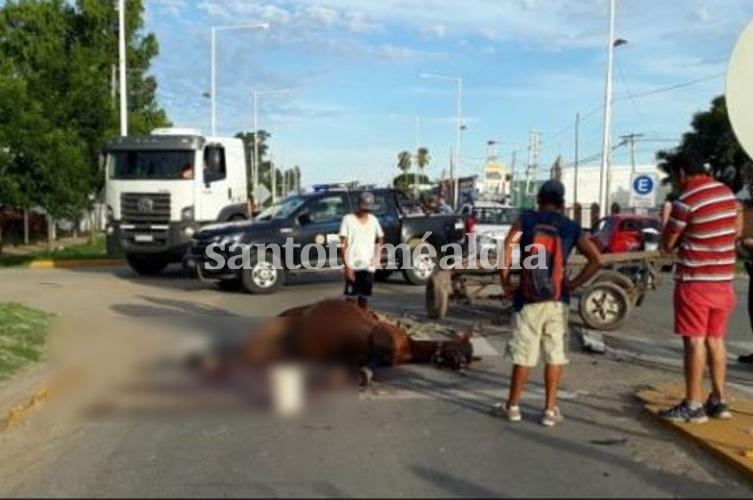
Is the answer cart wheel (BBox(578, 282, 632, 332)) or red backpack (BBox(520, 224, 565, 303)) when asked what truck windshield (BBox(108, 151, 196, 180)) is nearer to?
cart wheel (BBox(578, 282, 632, 332))

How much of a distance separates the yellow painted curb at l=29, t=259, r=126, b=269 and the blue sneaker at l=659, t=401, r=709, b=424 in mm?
21675

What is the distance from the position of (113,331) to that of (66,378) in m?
0.27

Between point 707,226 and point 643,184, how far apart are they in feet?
70.1

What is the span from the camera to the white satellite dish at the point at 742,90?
6.07 m

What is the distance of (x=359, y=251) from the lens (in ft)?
40.5

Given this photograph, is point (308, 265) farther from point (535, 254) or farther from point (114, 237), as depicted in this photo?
point (535, 254)

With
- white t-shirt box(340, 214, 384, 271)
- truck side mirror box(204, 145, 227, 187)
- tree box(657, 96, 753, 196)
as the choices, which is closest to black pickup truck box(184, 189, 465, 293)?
truck side mirror box(204, 145, 227, 187)

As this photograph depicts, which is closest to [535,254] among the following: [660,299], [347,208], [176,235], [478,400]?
[478,400]

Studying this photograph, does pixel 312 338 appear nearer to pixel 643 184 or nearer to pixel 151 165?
pixel 151 165

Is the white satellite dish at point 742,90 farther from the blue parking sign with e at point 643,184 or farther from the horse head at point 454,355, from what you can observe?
the blue parking sign with e at point 643,184

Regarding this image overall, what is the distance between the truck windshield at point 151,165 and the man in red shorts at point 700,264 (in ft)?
52.2

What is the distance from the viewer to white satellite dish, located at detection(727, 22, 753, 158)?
239 inches

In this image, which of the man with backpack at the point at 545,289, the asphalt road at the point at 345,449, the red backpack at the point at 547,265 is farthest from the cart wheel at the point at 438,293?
the red backpack at the point at 547,265

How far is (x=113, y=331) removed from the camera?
3.71 metres
